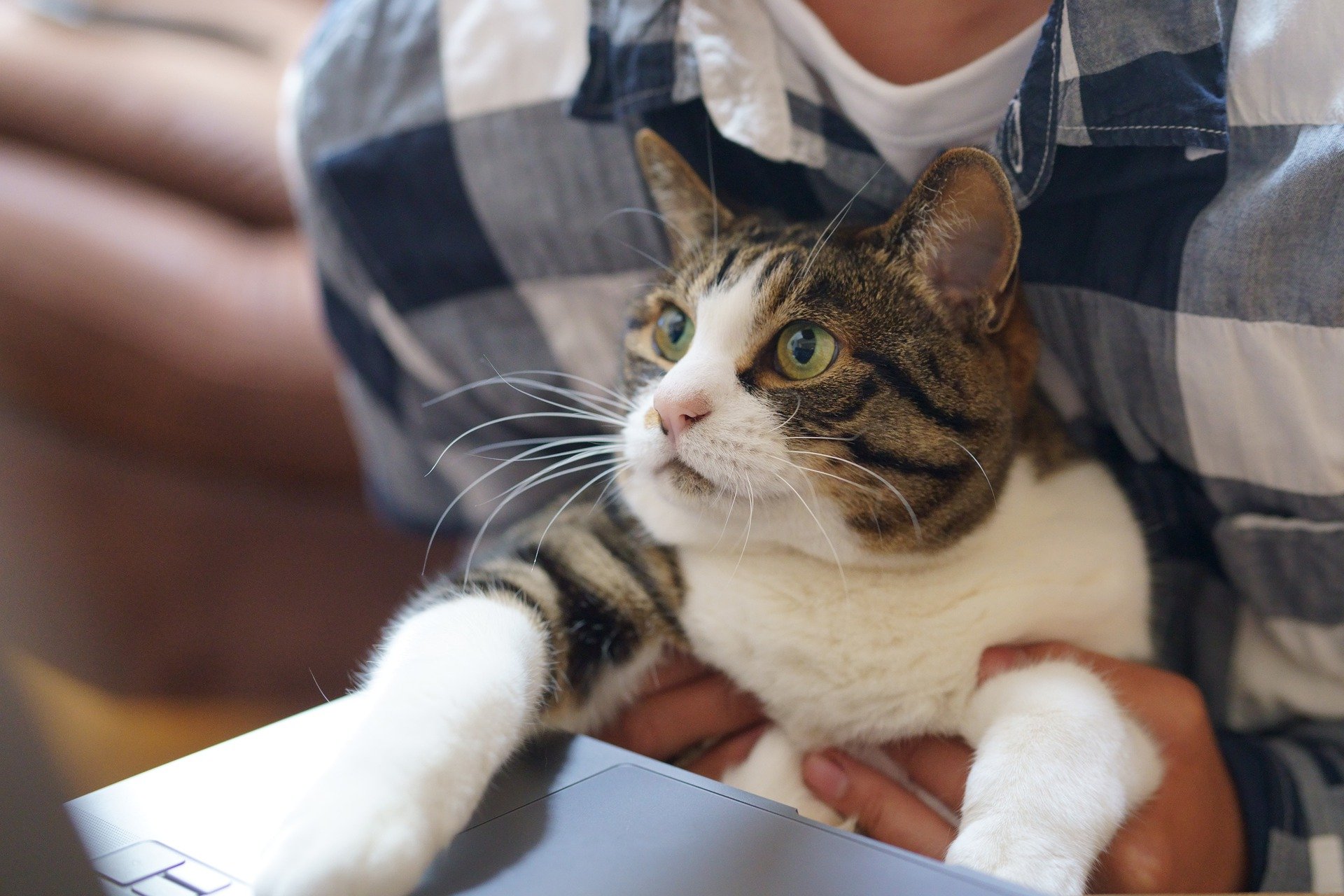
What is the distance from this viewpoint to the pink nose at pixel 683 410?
0.71m

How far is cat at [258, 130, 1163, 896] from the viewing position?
2.22ft

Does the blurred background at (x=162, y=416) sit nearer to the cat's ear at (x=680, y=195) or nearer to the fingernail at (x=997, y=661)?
the cat's ear at (x=680, y=195)

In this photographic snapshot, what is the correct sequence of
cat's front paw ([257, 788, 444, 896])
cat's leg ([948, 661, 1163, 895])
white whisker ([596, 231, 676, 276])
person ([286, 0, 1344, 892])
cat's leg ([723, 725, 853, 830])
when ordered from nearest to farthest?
cat's front paw ([257, 788, 444, 896])
cat's leg ([948, 661, 1163, 895])
person ([286, 0, 1344, 892])
cat's leg ([723, 725, 853, 830])
white whisker ([596, 231, 676, 276])

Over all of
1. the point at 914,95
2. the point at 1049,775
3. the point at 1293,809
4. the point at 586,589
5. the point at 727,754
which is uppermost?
the point at 914,95

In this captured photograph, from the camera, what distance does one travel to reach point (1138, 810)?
2.50 feet

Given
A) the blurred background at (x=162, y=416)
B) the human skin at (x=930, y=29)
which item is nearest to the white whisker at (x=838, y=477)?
the human skin at (x=930, y=29)

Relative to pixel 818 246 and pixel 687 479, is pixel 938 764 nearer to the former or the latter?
pixel 687 479

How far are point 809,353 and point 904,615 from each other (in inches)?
10.0

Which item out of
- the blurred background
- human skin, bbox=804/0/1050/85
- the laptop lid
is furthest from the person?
the laptop lid

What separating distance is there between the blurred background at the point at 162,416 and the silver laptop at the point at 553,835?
725 mm

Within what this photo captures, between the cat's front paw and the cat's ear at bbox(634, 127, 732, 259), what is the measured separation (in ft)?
1.95

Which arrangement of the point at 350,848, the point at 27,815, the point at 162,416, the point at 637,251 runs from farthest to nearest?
the point at 162,416 < the point at 637,251 < the point at 350,848 < the point at 27,815

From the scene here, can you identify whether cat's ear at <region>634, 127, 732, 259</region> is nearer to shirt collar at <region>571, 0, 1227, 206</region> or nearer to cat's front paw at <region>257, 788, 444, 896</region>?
shirt collar at <region>571, 0, 1227, 206</region>

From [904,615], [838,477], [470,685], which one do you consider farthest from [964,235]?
[470,685]
